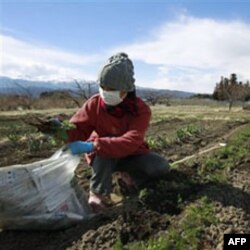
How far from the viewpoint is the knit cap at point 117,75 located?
409 centimetres

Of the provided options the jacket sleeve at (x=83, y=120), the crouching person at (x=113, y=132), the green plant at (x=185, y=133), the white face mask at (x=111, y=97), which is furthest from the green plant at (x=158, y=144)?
the white face mask at (x=111, y=97)

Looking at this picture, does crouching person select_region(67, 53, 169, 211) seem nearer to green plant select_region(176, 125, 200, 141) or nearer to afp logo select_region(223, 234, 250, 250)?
afp logo select_region(223, 234, 250, 250)

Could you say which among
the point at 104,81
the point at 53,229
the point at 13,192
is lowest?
the point at 53,229

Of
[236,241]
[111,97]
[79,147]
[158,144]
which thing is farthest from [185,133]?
[236,241]

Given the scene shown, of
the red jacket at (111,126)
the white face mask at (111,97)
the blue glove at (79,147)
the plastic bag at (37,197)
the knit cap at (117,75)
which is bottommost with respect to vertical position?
the plastic bag at (37,197)

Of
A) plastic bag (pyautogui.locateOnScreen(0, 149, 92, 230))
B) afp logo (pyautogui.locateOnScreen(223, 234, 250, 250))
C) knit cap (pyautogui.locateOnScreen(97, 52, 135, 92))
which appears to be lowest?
afp logo (pyautogui.locateOnScreen(223, 234, 250, 250))

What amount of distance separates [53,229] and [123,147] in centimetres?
86

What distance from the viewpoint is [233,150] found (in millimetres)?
6848

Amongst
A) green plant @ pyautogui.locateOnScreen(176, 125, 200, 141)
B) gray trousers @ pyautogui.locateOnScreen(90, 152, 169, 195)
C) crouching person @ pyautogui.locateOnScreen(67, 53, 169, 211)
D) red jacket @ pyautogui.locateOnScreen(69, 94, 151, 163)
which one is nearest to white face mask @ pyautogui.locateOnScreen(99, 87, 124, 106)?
crouching person @ pyautogui.locateOnScreen(67, 53, 169, 211)

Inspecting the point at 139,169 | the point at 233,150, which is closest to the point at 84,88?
the point at 233,150

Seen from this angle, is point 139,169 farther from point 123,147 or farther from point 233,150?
point 233,150

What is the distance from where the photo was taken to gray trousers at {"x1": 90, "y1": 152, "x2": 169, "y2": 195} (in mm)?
4168

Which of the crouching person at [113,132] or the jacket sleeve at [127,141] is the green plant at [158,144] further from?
the jacket sleeve at [127,141]

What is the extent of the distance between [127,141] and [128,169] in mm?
561
